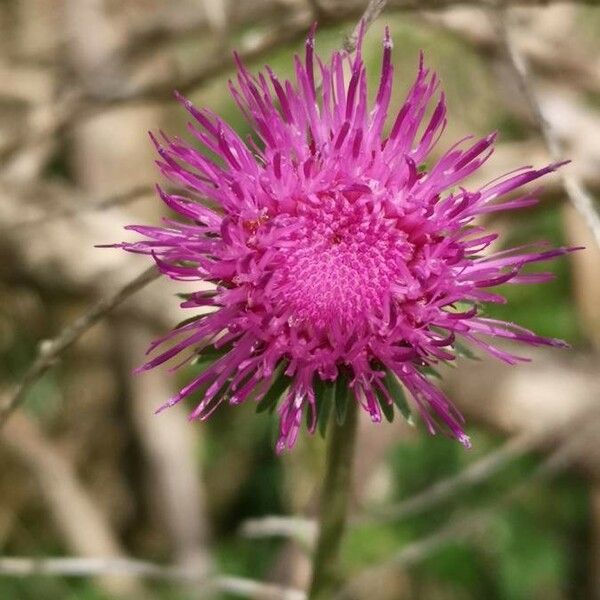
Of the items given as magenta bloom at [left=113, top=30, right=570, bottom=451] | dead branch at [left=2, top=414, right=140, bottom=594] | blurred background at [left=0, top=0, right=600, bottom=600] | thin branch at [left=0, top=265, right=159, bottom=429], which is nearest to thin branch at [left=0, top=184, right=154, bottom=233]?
blurred background at [left=0, top=0, right=600, bottom=600]

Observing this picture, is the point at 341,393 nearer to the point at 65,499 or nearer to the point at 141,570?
the point at 141,570

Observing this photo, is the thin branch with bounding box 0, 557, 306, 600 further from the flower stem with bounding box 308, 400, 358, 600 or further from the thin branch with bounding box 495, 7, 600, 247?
the thin branch with bounding box 495, 7, 600, 247

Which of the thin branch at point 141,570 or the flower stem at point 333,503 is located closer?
the flower stem at point 333,503

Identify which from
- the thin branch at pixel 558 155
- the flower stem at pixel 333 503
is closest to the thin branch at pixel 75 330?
the flower stem at pixel 333 503

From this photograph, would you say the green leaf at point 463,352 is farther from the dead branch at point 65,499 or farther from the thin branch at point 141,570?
the dead branch at point 65,499

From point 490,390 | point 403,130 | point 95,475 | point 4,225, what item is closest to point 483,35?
point 490,390

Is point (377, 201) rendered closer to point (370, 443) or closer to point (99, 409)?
point (370, 443)

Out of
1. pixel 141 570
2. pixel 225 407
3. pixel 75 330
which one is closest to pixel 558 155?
pixel 75 330
